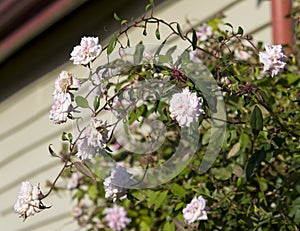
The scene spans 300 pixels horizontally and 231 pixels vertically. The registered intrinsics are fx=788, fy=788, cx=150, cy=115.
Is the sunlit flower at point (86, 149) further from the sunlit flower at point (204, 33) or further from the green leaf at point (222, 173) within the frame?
the sunlit flower at point (204, 33)

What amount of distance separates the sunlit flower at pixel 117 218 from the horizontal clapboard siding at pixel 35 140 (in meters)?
0.90

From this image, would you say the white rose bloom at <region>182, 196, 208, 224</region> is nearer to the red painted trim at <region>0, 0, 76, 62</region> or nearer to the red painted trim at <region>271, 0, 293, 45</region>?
the red painted trim at <region>271, 0, 293, 45</region>

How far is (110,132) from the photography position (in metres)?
2.10

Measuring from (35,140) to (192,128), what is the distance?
346 centimetres

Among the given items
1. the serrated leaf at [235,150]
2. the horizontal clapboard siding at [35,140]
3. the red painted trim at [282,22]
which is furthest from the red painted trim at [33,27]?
the serrated leaf at [235,150]

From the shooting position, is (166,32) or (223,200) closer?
(223,200)

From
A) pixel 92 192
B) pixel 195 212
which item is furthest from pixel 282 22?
pixel 195 212

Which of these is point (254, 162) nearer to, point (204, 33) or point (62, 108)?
point (62, 108)

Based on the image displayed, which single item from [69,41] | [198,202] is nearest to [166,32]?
[69,41]

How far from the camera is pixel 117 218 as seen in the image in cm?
350

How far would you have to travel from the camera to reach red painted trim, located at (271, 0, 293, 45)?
139 inches

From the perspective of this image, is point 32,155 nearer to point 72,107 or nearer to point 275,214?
point 275,214

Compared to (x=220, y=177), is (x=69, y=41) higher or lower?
higher

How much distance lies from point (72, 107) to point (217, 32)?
6.03 feet
